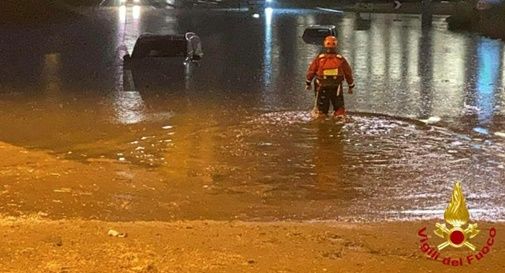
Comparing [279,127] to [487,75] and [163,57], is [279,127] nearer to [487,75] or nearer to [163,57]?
[487,75]

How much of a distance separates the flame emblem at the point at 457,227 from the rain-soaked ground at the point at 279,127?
1480mm

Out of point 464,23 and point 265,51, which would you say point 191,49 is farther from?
point 464,23

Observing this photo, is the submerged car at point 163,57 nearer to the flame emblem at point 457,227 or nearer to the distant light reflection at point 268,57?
the distant light reflection at point 268,57

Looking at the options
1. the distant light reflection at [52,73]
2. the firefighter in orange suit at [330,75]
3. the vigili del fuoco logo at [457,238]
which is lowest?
the vigili del fuoco logo at [457,238]

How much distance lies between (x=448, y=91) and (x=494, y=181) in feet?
26.6

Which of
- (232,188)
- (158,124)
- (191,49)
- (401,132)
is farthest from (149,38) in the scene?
(232,188)

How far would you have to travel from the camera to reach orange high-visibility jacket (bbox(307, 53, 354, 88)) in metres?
13.1

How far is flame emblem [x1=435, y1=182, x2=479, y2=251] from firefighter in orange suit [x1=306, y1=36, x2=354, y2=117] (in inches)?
246

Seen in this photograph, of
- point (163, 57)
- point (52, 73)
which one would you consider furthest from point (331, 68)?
point (163, 57)

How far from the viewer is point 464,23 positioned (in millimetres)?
41688

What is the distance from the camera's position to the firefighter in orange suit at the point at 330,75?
42.9 feet

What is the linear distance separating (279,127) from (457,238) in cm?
695

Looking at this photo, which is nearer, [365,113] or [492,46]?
[365,113]

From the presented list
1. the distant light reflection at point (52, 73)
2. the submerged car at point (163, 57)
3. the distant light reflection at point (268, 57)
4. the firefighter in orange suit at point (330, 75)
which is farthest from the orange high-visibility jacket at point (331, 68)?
the submerged car at point (163, 57)
